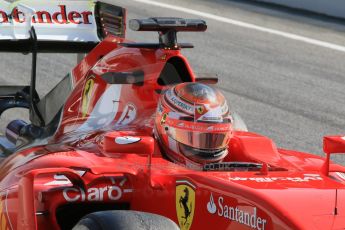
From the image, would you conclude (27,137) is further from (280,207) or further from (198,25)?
(280,207)

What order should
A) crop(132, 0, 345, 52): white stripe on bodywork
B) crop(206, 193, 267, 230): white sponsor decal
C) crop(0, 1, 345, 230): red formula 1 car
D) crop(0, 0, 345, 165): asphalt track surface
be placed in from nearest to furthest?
crop(206, 193, 267, 230): white sponsor decal < crop(0, 1, 345, 230): red formula 1 car < crop(0, 0, 345, 165): asphalt track surface < crop(132, 0, 345, 52): white stripe on bodywork

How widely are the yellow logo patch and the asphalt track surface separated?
10.7 ft

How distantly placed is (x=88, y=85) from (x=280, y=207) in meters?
2.55

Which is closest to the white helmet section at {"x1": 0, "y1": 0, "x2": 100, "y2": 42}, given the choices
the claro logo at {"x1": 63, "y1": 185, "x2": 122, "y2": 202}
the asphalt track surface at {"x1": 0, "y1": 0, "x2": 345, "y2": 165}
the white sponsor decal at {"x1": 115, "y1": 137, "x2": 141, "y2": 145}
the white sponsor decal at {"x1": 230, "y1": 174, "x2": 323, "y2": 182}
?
the asphalt track surface at {"x1": 0, "y1": 0, "x2": 345, "y2": 165}

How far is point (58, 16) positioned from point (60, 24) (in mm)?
77

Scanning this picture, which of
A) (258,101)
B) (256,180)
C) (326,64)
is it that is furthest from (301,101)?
(256,180)

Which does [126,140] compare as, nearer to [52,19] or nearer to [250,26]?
[52,19]

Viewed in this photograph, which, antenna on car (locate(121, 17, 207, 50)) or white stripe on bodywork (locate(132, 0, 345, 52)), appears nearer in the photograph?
antenna on car (locate(121, 17, 207, 50))

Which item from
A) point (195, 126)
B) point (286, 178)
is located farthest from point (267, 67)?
point (286, 178)

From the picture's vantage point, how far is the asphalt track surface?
10734 millimetres

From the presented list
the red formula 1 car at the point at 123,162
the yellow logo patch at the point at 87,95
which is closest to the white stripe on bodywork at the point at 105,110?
the red formula 1 car at the point at 123,162

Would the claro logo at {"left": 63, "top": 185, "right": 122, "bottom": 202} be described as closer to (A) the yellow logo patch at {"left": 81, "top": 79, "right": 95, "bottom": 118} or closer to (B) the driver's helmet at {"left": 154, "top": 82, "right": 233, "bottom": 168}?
(B) the driver's helmet at {"left": 154, "top": 82, "right": 233, "bottom": 168}

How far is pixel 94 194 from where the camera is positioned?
5426 millimetres

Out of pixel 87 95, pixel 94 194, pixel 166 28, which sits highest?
pixel 166 28
